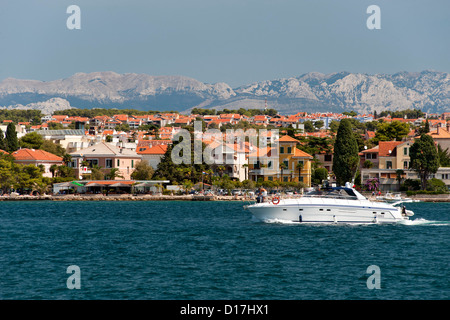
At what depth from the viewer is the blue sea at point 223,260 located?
23.0 metres

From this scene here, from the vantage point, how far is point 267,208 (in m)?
42.4

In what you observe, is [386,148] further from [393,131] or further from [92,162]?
Result: [92,162]

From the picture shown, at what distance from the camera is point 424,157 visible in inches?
3221

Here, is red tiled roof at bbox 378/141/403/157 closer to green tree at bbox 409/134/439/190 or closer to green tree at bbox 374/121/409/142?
green tree at bbox 409/134/439/190

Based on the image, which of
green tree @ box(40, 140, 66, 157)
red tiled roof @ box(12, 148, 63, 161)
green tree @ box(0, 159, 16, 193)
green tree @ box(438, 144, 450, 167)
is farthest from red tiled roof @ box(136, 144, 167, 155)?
green tree @ box(438, 144, 450, 167)

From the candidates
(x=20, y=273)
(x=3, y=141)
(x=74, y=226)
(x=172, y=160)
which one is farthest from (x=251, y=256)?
(x=3, y=141)

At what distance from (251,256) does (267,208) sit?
40.4 feet

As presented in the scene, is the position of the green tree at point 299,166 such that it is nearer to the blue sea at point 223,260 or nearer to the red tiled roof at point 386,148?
the red tiled roof at point 386,148

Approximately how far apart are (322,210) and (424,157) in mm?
43876

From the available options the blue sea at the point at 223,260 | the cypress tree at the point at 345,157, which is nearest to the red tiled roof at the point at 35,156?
the cypress tree at the point at 345,157

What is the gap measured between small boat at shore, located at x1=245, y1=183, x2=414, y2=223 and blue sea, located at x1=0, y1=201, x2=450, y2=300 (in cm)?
62

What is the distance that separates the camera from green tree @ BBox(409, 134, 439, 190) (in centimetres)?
8175

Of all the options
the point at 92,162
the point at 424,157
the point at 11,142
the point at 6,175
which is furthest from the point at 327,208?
the point at 11,142
